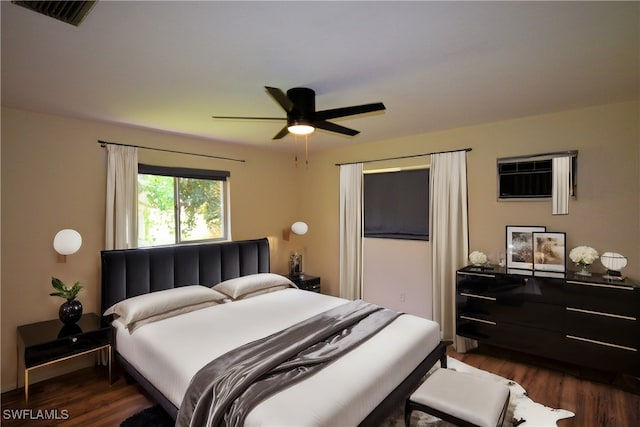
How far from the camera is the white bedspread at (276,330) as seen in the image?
1.67 m

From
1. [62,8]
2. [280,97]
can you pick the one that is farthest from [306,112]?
[62,8]

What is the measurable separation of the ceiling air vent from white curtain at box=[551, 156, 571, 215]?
12.5 ft

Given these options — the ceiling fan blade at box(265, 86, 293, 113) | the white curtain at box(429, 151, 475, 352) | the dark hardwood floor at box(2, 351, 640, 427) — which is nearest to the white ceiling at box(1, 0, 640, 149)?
the ceiling fan blade at box(265, 86, 293, 113)

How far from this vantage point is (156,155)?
12.3 feet

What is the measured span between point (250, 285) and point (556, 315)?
313 centimetres

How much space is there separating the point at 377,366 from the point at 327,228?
3.09 metres

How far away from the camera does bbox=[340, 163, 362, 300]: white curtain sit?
4652mm

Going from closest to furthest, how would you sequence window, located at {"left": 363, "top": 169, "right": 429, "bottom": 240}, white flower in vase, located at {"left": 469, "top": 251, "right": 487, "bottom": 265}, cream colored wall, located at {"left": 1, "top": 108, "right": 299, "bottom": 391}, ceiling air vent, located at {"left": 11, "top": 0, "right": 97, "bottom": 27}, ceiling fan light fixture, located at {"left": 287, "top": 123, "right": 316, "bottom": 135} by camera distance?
ceiling air vent, located at {"left": 11, "top": 0, "right": 97, "bottom": 27}
ceiling fan light fixture, located at {"left": 287, "top": 123, "right": 316, "bottom": 135}
cream colored wall, located at {"left": 1, "top": 108, "right": 299, "bottom": 391}
white flower in vase, located at {"left": 469, "top": 251, "right": 487, "bottom": 265}
window, located at {"left": 363, "top": 169, "right": 429, "bottom": 240}

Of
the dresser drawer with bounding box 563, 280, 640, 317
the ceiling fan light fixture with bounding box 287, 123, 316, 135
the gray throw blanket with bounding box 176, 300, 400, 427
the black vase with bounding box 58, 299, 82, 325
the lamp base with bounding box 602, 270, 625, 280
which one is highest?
the ceiling fan light fixture with bounding box 287, 123, 316, 135

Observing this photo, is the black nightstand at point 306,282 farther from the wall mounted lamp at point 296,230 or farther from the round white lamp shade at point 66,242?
the round white lamp shade at point 66,242

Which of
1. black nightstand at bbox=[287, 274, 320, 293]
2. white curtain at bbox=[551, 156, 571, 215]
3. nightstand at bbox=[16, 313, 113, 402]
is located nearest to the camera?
nightstand at bbox=[16, 313, 113, 402]

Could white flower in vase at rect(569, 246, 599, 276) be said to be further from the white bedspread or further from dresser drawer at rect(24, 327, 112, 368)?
dresser drawer at rect(24, 327, 112, 368)

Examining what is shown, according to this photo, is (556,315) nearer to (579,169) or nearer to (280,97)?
(579,169)

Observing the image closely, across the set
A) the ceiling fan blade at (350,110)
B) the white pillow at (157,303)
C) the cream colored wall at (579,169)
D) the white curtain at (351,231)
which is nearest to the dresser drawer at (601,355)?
the cream colored wall at (579,169)
